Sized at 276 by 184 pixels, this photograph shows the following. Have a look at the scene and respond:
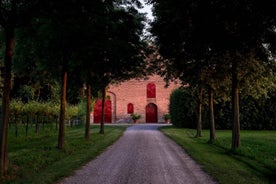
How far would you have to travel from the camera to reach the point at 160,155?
13508 mm

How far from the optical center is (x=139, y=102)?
54844 millimetres

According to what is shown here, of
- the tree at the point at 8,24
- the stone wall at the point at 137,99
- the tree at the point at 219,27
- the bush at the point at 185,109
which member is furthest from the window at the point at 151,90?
the tree at the point at 8,24

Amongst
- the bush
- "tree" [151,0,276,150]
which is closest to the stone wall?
the bush

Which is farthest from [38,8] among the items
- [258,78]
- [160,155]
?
[258,78]

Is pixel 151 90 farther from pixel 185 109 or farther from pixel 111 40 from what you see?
pixel 111 40

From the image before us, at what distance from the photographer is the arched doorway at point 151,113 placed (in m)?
55.0

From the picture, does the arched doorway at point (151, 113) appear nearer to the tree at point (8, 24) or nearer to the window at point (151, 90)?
the window at point (151, 90)

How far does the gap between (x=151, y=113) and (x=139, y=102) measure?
101 inches

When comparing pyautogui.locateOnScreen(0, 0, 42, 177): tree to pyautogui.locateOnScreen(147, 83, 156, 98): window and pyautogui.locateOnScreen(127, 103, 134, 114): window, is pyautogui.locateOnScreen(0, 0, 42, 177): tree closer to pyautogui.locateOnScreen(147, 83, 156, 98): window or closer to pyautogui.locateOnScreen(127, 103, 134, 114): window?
pyautogui.locateOnScreen(127, 103, 134, 114): window

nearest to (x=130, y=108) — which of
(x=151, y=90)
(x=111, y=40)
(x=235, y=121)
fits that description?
(x=151, y=90)

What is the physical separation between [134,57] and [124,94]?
36182 mm

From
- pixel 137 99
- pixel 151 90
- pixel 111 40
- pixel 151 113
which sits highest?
pixel 151 90

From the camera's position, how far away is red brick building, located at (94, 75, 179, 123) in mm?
54750

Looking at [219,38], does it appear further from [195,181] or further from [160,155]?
[195,181]
